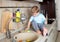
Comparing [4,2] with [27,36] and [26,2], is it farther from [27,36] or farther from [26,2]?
[26,2]

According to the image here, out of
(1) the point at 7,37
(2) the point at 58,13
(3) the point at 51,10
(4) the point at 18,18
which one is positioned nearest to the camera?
(1) the point at 7,37

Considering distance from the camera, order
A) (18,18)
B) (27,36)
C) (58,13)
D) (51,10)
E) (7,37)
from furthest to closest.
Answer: (58,13) < (51,10) < (18,18) < (27,36) < (7,37)

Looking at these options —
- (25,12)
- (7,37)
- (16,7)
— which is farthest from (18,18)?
(7,37)

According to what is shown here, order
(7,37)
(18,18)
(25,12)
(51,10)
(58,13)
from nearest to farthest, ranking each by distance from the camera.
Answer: (7,37)
(18,18)
(25,12)
(51,10)
(58,13)

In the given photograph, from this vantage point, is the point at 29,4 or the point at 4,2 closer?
the point at 4,2

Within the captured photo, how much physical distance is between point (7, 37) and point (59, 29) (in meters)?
3.05

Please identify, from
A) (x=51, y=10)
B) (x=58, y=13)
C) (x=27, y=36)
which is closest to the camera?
(x=27, y=36)

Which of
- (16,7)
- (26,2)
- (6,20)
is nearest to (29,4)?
(26,2)

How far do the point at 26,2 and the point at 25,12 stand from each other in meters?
0.22

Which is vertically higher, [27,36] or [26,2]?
[26,2]

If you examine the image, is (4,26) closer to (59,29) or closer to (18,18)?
(18,18)

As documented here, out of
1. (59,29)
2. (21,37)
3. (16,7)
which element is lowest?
(59,29)

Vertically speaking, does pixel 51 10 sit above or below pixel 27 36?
above

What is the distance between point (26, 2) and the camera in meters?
2.92
